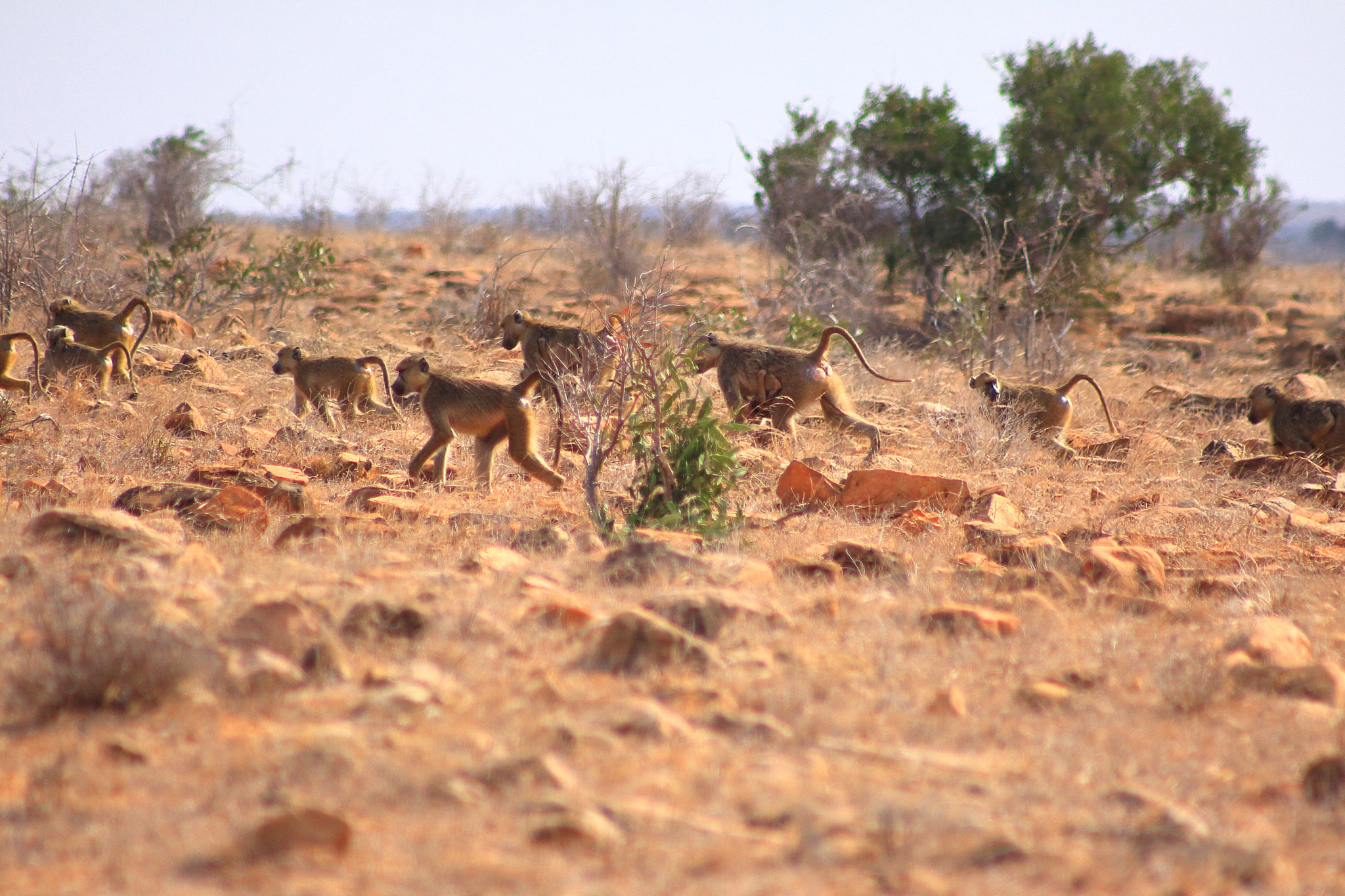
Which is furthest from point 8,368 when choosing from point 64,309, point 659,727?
point 659,727

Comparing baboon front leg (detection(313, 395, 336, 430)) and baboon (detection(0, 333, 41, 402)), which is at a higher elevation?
baboon (detection(0, 333, 41, 402))

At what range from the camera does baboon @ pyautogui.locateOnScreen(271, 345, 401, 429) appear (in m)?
9.59

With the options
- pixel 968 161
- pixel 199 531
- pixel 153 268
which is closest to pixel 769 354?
pixel 199 531

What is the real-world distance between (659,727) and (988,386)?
7.28m

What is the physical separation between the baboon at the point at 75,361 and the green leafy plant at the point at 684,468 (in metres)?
5.59

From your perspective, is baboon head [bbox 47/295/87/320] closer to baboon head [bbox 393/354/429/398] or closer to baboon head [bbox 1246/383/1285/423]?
baboon head [bbox 393/354/429/398]

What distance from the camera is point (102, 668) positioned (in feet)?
11.4

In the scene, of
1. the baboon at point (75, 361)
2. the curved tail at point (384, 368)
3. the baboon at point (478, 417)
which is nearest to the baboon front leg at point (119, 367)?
the baboon at point (75, 361)

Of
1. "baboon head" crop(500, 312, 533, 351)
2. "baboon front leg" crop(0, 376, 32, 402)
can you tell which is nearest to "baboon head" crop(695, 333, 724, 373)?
"baboon head" crop(500, 312, 533, 351)

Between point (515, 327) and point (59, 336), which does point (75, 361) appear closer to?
point (59, 336)

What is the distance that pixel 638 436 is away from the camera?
641 cm

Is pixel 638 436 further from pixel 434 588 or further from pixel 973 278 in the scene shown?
pixel 973 278

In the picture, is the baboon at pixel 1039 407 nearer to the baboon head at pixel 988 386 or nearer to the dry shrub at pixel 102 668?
the baboon head at pixel 988 386

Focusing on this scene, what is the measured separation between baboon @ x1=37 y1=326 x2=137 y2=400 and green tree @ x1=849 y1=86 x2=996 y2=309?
43.4 ft
